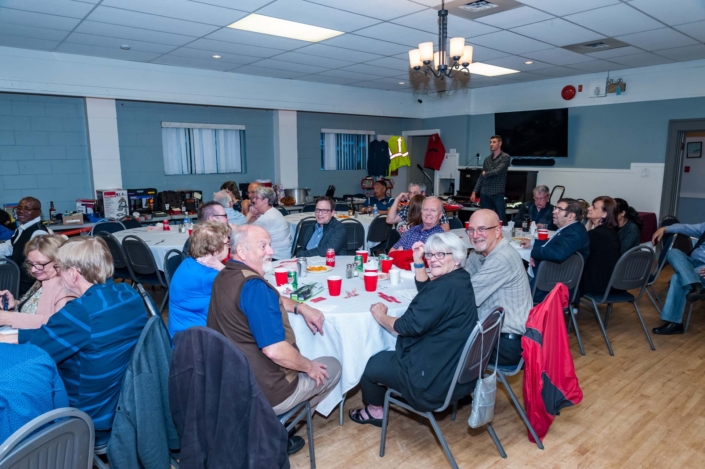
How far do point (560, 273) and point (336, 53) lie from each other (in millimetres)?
4170

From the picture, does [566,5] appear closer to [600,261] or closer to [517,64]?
[600,261]

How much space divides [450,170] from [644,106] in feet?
12.7

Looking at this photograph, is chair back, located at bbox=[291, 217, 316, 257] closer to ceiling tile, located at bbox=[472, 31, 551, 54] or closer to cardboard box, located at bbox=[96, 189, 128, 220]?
ceiling tile, located at bbox=[472, 31, 551, 54]

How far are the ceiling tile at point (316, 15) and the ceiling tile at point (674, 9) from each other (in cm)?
255

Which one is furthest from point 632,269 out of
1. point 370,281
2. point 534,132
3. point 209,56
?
point 209,56

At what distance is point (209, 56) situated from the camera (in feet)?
21.3

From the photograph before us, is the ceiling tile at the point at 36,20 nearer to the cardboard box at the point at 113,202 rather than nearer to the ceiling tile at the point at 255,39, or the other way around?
the ceiling tile at the point at 255,39

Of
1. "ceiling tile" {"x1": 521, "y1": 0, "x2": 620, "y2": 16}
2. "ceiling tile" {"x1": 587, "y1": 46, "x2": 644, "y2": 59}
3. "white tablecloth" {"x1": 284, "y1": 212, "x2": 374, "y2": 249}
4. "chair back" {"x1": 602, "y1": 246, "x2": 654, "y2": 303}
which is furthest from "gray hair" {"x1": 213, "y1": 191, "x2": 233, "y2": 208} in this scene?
"ceiling tile" {"x1": 587, "y1": 46, "x2": 644, "y2": 59}

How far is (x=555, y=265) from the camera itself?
388 centimetres

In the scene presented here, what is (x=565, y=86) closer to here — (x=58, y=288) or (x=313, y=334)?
(x=313, y=334)

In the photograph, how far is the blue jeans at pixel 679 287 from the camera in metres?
4.35

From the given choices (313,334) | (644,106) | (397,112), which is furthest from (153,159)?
(644,106)

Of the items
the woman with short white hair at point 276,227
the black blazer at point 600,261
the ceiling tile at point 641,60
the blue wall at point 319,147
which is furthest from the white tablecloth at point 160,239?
the ceiling tile at point 641,60

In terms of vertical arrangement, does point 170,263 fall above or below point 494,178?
below
